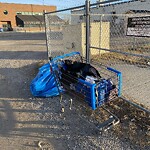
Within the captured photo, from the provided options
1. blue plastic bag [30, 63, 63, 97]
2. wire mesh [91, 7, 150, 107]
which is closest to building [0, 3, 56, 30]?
wire mesh [91, 7, 150, 107]

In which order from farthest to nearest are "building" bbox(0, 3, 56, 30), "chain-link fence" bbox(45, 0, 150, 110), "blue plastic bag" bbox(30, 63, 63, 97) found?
1. "building" bbox(0, 3, 56, 30)
2. "blue plastic bag" bbox(30, 63, 63, 97)
3. "chain-link fence" bbox(45, 0, 150, 110)

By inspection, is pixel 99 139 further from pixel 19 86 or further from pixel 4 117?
pixel 19 86

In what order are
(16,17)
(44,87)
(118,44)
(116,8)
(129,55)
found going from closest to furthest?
1. (44,87)
2. (129,55)
3. (118,44)
4. (116,8)
5. (16,17)

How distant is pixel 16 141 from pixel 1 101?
169 centimetres

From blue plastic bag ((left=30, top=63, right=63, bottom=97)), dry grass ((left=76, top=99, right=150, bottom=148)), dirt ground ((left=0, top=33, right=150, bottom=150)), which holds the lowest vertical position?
dirt ground ((left=0, top=33, right=150, bottom=150))

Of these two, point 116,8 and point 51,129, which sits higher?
point 116,8

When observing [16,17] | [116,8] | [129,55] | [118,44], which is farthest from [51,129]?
[16,17]

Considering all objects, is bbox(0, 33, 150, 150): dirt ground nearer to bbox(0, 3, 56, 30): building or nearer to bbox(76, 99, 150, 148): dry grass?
bbox(76, 99, 150, 148): dry grass

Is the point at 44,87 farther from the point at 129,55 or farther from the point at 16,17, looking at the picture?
the point at 16,17

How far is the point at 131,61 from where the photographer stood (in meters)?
7.61

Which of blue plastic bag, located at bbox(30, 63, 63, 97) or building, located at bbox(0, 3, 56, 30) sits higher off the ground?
building, located at bbox(0, 3, 56, 30)

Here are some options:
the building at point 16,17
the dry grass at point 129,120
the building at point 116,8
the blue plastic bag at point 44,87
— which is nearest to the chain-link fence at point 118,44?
the building at point 116,8

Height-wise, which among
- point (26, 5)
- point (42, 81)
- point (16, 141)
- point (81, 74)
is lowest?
point (16, 141)

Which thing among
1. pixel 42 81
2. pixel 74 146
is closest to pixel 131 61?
pixel 42 81
